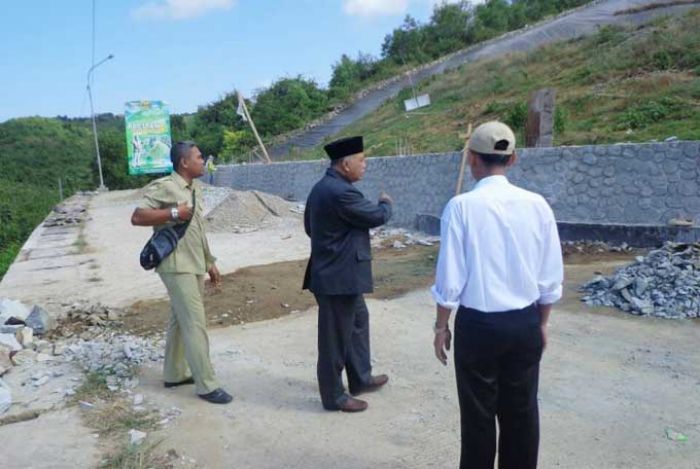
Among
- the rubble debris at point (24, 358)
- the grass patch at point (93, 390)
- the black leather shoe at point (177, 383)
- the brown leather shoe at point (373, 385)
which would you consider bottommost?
the brown leather shoe at point (373, 385)

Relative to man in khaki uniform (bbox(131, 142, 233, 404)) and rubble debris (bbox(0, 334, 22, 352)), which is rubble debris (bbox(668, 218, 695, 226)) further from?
rubble debris (bbox(0, 334, 22, 352))

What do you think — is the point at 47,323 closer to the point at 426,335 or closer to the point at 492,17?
the point at 426,335

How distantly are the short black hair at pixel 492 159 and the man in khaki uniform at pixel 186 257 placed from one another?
2.35 metres

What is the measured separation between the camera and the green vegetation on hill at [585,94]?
488 inches

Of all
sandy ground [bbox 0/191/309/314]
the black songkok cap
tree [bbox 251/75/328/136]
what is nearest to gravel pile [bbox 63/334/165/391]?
sandy ground [bbox 0/191/309/314]

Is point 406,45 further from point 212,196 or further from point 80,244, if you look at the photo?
point 80,244

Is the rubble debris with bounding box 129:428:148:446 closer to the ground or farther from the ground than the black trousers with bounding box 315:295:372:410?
closer to the ground

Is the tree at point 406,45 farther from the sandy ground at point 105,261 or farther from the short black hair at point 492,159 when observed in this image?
the short black hair at point 492,159

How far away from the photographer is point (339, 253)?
3971 mm

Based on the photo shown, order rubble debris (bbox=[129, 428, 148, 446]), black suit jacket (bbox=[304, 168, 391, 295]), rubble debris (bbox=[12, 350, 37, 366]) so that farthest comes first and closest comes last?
1. rubble debris (bbox=[12, 350, 37, 366])
2. black suit jacket (bbox=[304, 168, 391, 295])
3. rubble debris (bbox=[129, 428, 148, 446])

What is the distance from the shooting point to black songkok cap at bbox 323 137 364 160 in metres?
3.96

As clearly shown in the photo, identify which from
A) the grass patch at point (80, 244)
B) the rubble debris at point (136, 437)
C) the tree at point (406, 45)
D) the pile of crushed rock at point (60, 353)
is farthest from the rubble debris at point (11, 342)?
the tree at point (406, 45)

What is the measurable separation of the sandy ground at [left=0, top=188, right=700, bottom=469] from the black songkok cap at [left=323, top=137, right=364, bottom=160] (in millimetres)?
1696

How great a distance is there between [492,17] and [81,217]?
3082cm
